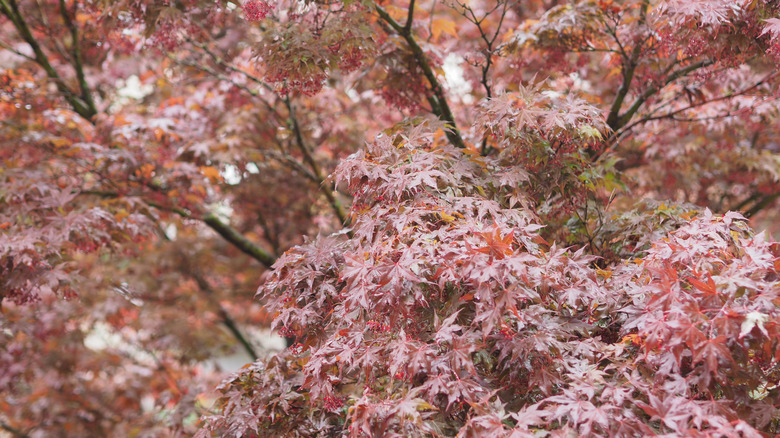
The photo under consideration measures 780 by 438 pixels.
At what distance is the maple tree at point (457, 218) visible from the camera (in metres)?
2.06

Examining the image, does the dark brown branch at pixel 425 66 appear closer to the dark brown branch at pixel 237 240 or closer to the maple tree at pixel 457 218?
the maple tree at pixel 457 218

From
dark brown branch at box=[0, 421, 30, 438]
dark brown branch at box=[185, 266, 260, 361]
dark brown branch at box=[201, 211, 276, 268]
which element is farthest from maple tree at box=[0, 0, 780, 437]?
dark brown branch at box=[185, 266, 260, 361]

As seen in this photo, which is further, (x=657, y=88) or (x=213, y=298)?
(x=213, y=298)

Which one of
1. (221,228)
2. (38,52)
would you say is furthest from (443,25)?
(38,52)

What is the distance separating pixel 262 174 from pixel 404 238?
4524mm

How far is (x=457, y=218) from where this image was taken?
8.36ft

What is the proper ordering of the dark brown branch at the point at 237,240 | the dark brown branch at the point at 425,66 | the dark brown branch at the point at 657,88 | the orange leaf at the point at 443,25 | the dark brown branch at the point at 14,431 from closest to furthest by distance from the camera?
the dark brown branch at the point at 425,66 < the dark brown branch at the point at 657,88 < the orange leaf at the point at 443,25 < the dark brown branch at the point at 237,240 < the dark brown branch at the point at 14,431

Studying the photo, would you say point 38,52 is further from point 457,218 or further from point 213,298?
point 457,218

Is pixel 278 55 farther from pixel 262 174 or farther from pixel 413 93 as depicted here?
pixel 262 174

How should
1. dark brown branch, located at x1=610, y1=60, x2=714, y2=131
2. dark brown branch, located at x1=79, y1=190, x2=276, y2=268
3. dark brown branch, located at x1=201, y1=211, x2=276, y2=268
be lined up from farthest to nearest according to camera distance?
dark brown branch, located at x1=201, y1=211, x2=276, y2=268 < dark brown branch, located at x1=79, y1=190, x2=276, y2=268 < dark brown branch, located at x1=610, y1=60, x2=714, y2=131

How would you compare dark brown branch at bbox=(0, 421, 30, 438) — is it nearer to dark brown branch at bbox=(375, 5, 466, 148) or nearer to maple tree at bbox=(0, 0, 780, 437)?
maple tree at bbox=(0, 0, 780, 437)

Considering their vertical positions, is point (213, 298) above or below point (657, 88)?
above

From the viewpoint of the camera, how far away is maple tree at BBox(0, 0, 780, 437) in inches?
81.2

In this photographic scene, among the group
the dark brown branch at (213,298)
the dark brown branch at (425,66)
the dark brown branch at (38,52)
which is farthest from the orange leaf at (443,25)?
the dark brown branch at (213,298)
